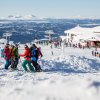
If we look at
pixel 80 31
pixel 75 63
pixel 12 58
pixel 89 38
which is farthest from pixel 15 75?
pixel 80 31

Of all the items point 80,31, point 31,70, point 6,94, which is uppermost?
point 6,94

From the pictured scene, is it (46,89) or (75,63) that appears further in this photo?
(75,63)

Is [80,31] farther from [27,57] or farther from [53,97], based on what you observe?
[53,97]

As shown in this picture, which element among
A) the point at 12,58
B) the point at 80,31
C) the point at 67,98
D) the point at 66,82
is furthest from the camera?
the point at 80,31

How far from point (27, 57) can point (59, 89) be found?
41.0 ft

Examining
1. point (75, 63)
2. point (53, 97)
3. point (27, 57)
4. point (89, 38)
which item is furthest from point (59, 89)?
point (89, 38)

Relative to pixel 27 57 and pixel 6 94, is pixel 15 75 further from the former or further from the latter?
pixel 6 94

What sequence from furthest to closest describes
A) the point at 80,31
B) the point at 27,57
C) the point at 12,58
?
the point at 80,31 → the point at 12,58 → the point at 27,57

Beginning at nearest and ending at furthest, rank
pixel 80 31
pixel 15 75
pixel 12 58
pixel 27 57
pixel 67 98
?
pixel 67 98 < pixel 15 75 < pixel 27 57 < pixel 12 58 < pixel 80 31

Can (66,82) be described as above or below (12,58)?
above

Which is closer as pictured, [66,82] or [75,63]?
[66,82]

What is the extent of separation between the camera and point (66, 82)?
4.07 metres

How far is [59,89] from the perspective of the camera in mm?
3857

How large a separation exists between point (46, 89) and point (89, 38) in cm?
6022
